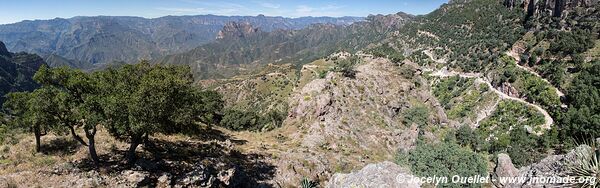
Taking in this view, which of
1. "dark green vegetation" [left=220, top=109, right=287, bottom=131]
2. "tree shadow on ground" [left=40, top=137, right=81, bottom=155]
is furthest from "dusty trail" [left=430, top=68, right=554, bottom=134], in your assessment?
"tree shadow on ground" [left=40, top=137, right=81, bottom=155]

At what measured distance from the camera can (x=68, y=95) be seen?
2972 centimetres

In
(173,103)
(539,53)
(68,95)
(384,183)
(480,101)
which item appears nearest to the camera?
(384,183)

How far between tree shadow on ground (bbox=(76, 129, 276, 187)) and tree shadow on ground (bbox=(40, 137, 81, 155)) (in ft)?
12.5

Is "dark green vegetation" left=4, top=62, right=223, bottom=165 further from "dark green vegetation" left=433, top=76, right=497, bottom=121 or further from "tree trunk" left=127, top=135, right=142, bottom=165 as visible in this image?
"dark green vegetation" left=433, top=76, right=497, bottom=121

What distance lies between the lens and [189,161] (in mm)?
39844

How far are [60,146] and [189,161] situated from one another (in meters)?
14.7

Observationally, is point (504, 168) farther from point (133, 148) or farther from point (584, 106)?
point (133, 148)

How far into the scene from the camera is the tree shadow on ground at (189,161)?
115 feet

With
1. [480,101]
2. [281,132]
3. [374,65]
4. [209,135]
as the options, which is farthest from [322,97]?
[480,101]

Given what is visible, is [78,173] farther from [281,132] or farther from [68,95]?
[281,132]

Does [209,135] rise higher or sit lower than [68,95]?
lower

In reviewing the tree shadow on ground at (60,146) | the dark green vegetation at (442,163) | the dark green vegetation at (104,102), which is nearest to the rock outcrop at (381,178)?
the dark green vegetation at (442,163)

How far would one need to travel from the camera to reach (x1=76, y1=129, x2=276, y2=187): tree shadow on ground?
34.9 m

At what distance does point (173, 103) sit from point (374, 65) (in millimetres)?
81585
